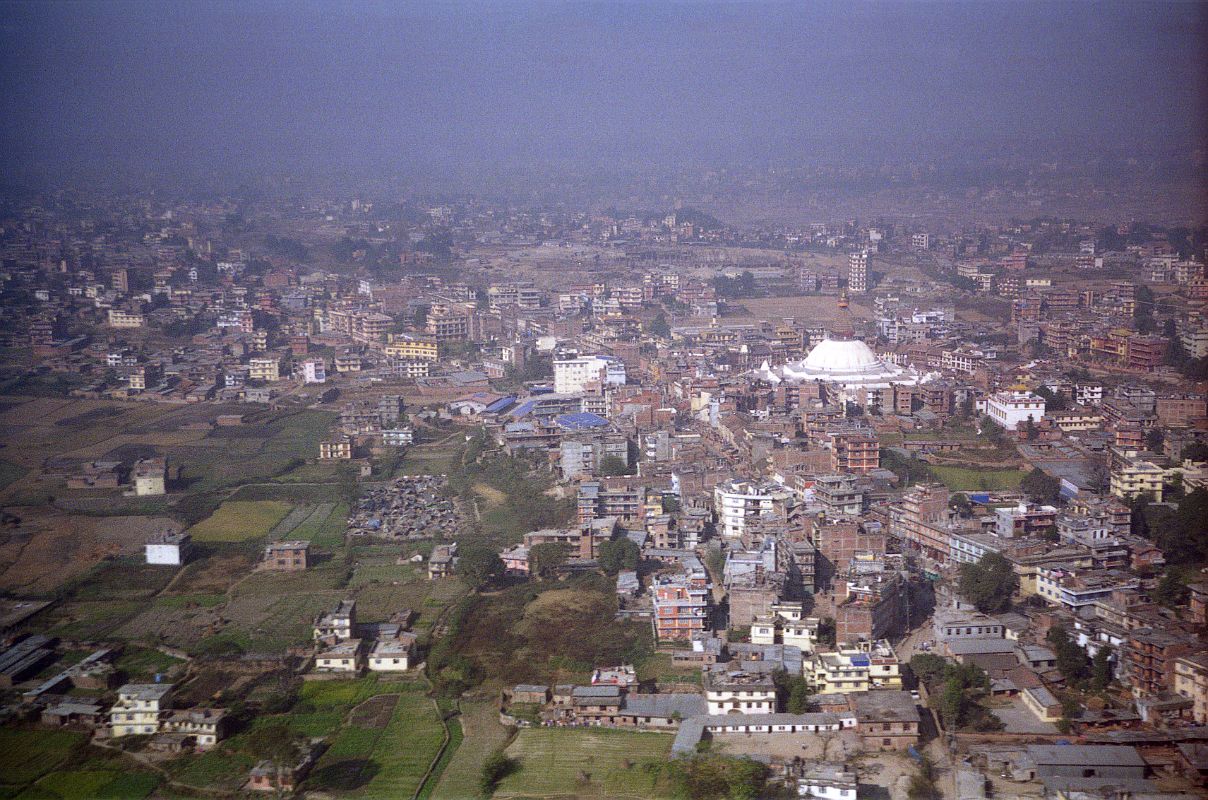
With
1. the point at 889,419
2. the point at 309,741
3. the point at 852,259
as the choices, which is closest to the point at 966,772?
the point at 309,741

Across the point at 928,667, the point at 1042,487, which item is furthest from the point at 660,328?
the point at 928,667

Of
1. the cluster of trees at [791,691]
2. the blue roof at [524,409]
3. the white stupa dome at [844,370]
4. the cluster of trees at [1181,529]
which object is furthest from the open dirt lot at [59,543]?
the cluster of trees at [1181,529]

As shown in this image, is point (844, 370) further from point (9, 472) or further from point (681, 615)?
point (9, 472)

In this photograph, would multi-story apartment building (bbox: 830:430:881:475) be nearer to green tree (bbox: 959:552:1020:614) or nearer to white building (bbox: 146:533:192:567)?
green tree (bbox: 959:552:1020:614)

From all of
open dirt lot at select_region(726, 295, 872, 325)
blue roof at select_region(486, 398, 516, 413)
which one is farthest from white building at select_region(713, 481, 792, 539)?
open dirt lot at select_region(726, 295, 872, 325)

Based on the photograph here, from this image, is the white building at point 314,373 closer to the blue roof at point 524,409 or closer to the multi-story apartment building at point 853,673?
the blue roof at point 524,409

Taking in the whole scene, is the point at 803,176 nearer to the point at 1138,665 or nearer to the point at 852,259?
the point at 852,259
